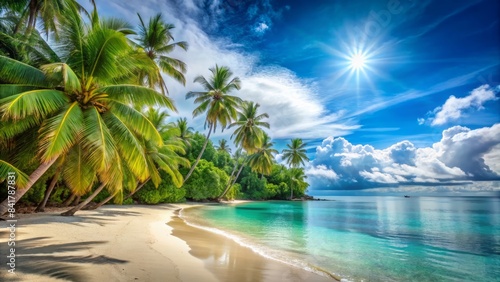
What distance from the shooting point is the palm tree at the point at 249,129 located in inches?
1361

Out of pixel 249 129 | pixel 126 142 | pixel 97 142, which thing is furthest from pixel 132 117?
pixel 249 129

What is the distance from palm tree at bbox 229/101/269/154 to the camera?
34562 mm

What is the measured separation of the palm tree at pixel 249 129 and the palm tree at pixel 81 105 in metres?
25.8

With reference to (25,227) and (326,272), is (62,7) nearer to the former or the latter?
(25,227)

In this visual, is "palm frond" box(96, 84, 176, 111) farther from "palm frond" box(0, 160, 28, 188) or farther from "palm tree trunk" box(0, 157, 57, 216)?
"palm frond" box(0, 160, 28, 188)

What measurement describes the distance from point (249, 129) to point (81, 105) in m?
27.5

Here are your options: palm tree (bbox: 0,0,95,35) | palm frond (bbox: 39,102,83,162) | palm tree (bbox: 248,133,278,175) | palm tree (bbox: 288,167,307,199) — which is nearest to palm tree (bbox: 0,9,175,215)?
palm frond (bbox: 39,102,83,162)

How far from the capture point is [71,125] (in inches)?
273

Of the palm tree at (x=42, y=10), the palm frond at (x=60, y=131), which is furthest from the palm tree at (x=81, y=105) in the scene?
the palm tree at (x=42, y=10)

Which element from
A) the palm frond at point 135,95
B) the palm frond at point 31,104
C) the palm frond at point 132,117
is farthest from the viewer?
→ the palm frond at point 132,117

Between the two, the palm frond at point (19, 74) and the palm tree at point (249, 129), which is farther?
the palm tree at point (249, 129)

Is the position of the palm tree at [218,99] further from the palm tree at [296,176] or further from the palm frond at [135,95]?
the palm tree at [296,176]

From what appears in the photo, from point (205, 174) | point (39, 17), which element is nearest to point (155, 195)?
point (205, 174)

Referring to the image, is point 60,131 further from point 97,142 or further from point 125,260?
point 125,260
